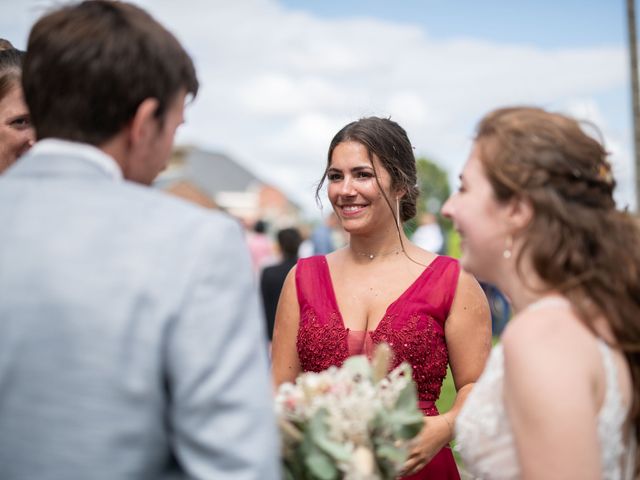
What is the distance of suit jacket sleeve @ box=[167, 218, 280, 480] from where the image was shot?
138 centimetres

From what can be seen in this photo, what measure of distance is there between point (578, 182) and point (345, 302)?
1.64 meters

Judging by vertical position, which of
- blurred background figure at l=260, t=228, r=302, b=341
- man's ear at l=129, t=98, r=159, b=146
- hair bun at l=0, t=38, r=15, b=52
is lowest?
blurred background figure at l=260, t=228, r=302, b=341

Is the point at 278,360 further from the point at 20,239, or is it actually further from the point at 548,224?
the point at 20,239

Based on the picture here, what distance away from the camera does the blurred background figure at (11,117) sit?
9.11 feet

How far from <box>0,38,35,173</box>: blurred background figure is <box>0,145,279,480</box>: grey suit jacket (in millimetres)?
1518

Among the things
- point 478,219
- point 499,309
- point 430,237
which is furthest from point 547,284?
point 499,309

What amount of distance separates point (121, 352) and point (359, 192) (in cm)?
229

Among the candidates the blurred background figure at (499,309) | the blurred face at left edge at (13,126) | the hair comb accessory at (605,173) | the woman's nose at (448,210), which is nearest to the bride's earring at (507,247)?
the woman's nose at (448,210)

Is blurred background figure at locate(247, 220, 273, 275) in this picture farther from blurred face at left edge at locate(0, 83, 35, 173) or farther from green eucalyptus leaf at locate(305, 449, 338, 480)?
green eucalyptus leaf at locate(305, 449, 338, 480)

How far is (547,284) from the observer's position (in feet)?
6.56

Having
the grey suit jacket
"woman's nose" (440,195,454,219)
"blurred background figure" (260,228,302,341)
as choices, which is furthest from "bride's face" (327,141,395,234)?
"blurred background figure" (260,228,302,341)

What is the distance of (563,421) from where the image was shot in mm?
1718

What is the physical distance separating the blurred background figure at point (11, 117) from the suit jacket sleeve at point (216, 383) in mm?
1726

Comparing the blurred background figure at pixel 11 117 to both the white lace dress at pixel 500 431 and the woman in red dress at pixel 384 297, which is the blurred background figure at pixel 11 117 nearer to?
the woman in red dress at pixel 384 297
